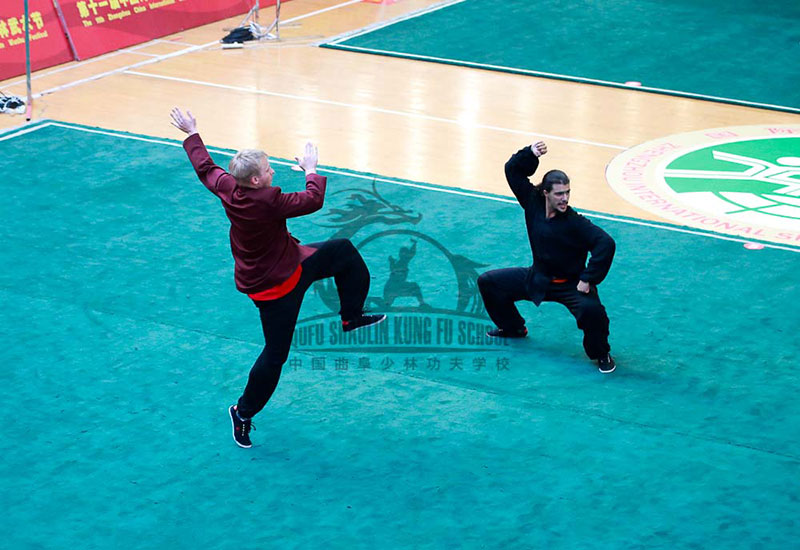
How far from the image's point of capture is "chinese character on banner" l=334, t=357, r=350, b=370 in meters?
8.13

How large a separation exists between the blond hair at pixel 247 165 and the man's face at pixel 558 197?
2.36 meters

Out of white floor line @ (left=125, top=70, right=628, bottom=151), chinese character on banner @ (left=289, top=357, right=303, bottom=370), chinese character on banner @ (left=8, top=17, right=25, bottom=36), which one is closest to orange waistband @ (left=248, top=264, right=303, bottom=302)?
chinese character on banner @ (left=289, top=357, right=303, bottom=370)

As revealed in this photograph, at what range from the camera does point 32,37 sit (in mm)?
15898

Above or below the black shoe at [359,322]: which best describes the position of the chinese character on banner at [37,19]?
above

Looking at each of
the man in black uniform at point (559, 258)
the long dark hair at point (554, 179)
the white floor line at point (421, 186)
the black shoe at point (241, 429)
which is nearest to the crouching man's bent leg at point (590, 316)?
the man in black uniform at point (559, 258)

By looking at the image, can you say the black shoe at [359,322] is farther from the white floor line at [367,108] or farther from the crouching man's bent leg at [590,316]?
the white floor line at [367,108]

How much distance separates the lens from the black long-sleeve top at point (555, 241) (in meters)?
7.77

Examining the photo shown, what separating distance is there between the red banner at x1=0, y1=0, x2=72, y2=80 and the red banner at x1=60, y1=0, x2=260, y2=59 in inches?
10.5

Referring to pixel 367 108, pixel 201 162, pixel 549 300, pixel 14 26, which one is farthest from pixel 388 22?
pixel 201 162

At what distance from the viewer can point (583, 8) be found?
807 inches

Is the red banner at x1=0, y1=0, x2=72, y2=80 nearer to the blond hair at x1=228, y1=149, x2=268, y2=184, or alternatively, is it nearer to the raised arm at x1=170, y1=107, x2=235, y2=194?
the raised arm at x1=170, y1=107, x2=235, y2=194

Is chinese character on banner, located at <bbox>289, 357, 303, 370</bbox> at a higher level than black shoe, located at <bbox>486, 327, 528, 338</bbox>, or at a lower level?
lower

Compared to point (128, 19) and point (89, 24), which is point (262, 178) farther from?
point (128, 19)

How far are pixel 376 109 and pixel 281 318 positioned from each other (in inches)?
328
